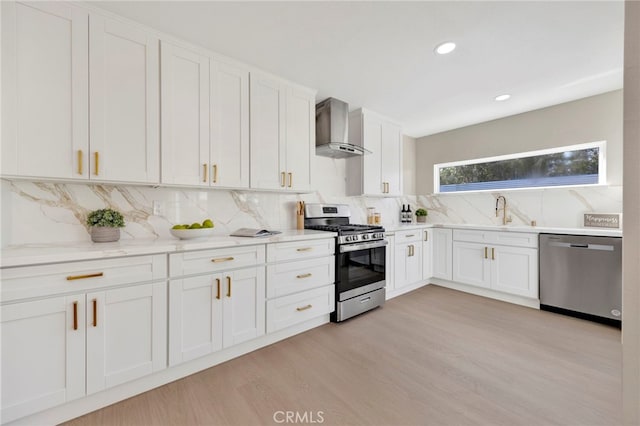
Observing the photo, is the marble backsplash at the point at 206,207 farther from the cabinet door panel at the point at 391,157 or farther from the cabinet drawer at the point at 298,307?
the cabinet drawer at the point at 298,307

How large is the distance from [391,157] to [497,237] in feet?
5.64

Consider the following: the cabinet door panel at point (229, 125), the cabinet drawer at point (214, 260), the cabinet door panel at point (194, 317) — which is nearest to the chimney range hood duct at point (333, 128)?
the cabinet door panel at point (229, 125)

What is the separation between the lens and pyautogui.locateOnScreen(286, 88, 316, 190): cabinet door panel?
9.11 ft

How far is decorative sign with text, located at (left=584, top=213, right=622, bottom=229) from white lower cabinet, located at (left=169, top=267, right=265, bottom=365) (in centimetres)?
367

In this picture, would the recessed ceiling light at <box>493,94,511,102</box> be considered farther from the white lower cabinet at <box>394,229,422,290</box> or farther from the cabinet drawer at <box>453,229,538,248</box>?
the white lower cabinet at <box>394,229,422,290</box>

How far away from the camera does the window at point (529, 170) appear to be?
318cm

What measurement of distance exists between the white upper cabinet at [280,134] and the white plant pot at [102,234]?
1116mm

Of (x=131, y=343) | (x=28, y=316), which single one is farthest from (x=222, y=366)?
(x=28, y=316)

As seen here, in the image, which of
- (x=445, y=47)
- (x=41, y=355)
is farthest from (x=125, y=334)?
(x=445, y=47)

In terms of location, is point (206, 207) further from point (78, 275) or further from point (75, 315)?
point (75, 315)

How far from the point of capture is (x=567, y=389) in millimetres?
1750

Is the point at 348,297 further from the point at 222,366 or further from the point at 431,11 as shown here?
the point at 431,11

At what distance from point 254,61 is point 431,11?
145cm

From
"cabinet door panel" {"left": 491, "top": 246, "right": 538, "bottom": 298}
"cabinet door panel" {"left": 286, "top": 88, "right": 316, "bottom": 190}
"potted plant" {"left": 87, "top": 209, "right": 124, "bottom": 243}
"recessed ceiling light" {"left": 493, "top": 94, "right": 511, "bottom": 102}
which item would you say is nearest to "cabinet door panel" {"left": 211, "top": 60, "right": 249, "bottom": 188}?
"cabinet door panel" {"left": 286, "top": 88, "right": 316, "bottom": 190}
